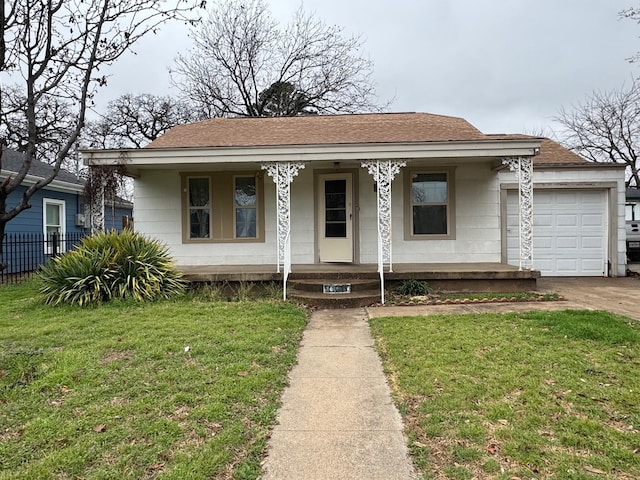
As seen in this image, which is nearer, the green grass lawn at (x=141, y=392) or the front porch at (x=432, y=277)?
the green grass lawn at (x=141, y=392)

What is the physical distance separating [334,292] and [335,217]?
8.35 feet

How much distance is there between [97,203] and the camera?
8.46 m

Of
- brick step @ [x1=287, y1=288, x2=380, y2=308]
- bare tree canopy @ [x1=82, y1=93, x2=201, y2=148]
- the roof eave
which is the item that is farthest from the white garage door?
bare tree canopy @ [x1=82, y1=93, x2=201, y2=148]

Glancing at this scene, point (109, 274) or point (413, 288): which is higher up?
point (109, 274)

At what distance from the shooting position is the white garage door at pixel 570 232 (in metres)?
10.2

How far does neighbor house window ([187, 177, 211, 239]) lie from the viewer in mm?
9727

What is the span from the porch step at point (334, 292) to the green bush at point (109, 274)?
2.23 metres

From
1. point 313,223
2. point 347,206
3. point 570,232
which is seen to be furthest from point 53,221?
point 570,232

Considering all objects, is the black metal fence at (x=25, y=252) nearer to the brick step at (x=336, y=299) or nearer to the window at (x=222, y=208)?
the window at (x=222, y=208)

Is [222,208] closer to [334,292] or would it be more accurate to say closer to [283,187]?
[283,187]

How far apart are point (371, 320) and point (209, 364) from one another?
2.69 meters

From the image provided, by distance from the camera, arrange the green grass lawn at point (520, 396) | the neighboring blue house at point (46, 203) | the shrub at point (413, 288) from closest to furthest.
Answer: the green grass lawn at point (520, 396), the shrub at point (413, 288), the neighboring blue house at point (46, 203)

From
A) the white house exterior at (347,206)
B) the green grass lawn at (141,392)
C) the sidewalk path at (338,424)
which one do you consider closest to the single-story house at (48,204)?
the white house exterior at (347,206)

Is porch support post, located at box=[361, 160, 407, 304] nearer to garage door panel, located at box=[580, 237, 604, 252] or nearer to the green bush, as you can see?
the green bush
